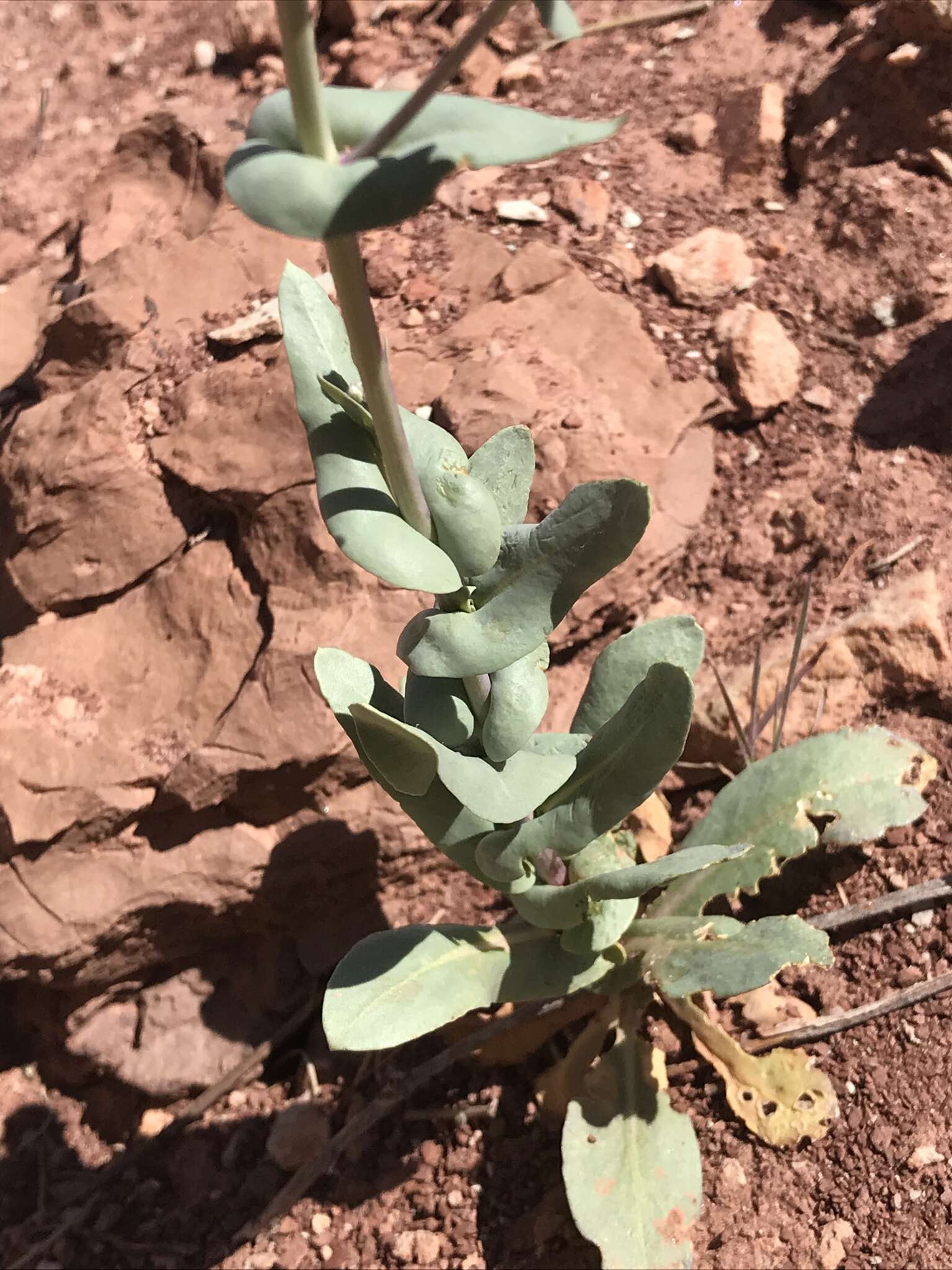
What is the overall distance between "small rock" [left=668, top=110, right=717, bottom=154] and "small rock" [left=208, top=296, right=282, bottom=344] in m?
1.41

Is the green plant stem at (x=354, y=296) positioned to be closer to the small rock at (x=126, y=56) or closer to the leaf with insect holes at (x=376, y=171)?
the leaf with insect holes at (x=376, y=171)

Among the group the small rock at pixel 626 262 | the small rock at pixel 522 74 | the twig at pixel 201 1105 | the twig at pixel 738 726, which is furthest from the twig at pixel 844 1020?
the small rock at pixel 522 74

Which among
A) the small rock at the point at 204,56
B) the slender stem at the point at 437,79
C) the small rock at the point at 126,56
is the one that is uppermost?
the slender stem at the point at 437,79

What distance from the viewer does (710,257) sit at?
2.87 meters

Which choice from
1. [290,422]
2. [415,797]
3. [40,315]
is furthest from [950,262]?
[40,315]

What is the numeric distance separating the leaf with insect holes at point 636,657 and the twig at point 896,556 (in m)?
0.80

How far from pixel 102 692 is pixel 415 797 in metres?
1.09

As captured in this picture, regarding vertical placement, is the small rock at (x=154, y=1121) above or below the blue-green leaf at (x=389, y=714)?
below

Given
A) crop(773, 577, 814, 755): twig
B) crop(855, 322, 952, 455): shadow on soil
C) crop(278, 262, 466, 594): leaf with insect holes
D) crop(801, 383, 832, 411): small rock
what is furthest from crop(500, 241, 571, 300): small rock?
crop(278, 262, 466, 594): leaf with insect holes

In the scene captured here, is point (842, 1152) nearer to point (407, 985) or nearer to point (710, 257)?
point (407, 985)

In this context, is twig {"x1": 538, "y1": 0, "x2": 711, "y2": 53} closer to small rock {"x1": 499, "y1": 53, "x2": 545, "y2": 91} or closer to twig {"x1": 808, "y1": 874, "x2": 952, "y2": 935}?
small rock {"x1": 499, "y1": 53, "x2": 545, "y2": 91}

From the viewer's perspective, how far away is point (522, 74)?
3.52 m

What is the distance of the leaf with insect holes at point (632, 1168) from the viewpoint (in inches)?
73.9

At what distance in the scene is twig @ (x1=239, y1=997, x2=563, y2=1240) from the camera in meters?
2.26
